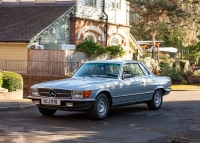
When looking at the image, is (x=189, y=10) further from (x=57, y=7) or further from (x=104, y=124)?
(x=104, y=124)

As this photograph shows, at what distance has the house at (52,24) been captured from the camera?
92.0 feet

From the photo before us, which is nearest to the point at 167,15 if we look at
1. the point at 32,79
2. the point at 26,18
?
the point at 26,18

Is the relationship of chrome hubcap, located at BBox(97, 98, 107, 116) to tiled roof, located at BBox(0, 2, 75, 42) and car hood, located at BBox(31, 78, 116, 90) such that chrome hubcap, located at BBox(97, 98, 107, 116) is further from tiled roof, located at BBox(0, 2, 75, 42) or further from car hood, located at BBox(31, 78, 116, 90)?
tiled roof, located at BBox(0, 2, 75, 42)

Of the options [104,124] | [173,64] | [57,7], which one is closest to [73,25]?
[57,7]

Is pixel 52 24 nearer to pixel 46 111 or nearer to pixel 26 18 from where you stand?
pixel 26 18

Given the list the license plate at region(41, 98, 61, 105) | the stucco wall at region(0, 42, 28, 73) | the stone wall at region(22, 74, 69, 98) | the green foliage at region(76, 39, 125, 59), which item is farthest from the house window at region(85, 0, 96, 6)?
the license plate at region(41, 98, 61, 105)

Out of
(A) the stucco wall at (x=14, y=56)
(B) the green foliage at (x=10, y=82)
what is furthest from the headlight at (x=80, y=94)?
(A) the stucco wall at (x=14, y=56)

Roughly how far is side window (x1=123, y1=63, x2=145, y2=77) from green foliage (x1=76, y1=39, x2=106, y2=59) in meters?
12.9

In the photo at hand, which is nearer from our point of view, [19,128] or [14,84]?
[19,128]

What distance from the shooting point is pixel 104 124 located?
12039 millimetres

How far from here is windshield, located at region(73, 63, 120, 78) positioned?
545 inches

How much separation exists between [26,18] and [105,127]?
1945cm

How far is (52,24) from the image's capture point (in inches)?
1119

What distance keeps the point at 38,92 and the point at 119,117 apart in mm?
2485
